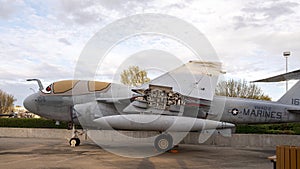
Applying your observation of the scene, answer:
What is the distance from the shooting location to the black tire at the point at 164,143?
15836mm

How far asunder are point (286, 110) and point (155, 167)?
9.65m

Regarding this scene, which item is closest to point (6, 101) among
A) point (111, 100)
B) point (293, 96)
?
point (111, 100)

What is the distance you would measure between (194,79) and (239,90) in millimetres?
25722

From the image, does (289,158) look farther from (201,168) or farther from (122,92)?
(122,92)

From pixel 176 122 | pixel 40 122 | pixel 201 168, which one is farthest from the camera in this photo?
pixel 40 122

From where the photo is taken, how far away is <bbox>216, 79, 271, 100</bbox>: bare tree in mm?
39938

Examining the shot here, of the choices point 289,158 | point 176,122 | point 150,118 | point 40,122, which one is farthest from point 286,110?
point 40,122

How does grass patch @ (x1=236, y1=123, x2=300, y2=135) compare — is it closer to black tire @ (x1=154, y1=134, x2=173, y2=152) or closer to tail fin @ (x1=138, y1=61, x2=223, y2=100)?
tail fin @ (x1=138, y1=61, x2=223, y2=100)

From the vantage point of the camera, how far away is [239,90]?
132 feet

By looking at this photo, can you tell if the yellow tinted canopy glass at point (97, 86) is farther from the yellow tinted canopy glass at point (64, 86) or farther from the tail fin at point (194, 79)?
the tail fin at point (194, 79)

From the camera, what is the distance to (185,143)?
2166 centimetres

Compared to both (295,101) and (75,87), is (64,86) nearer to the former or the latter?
(75,87)

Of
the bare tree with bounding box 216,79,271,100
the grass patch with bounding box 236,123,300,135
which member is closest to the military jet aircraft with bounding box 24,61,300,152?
the grass patch with bounding box 236,123,300,135

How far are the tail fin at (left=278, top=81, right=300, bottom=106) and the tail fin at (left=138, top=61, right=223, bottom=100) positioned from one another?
4365 mm
